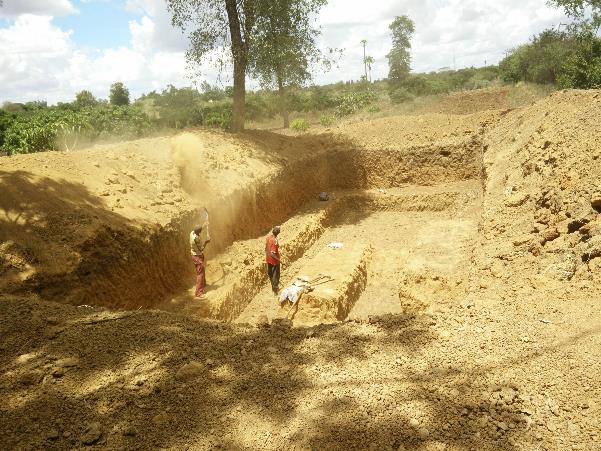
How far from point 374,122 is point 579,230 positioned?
14217 mm

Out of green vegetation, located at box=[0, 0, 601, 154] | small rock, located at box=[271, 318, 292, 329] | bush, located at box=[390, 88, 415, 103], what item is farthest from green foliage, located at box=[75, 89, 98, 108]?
small rock, located at box=[271, 318, 292, 329]

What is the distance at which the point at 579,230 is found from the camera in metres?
6.21

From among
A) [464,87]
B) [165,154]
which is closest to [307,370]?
[165,154]

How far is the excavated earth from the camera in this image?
3260 millimetres

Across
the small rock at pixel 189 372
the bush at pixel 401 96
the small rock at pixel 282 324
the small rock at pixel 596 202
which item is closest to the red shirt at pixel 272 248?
the small rock at pixel 282 324

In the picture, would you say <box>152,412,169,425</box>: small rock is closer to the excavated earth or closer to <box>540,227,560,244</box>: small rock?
the excavated earth

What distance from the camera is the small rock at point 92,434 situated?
121 inches

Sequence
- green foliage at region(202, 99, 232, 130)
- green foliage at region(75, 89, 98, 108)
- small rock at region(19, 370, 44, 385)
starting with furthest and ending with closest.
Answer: green foliage at region(75, 89, 98, 108) < green foliage at region(202, 99, 232, 130) < small rock at region(19, 370, 44, 385)

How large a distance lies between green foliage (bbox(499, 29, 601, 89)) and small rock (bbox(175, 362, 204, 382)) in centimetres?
2160

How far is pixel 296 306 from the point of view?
9.02m

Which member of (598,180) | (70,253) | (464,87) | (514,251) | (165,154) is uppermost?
(464,87)

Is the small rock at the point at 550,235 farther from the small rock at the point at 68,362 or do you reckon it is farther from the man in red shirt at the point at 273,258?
the small rock at the point at 68,362

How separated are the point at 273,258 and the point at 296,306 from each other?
4.97 ft

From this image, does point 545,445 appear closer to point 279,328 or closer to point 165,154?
point 279,328
